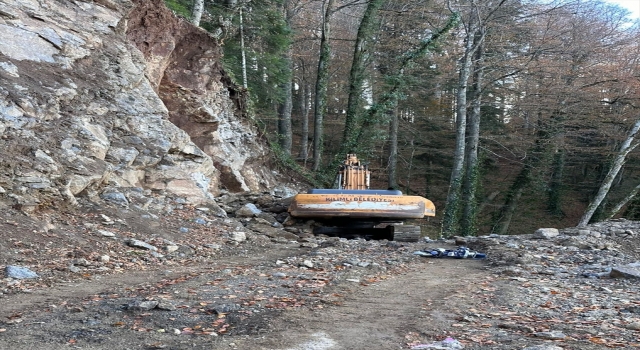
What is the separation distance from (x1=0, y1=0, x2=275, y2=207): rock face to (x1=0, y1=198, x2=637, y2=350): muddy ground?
36.4 inches

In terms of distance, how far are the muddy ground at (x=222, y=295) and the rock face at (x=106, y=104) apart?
924mm

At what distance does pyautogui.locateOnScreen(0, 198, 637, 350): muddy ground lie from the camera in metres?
3.46

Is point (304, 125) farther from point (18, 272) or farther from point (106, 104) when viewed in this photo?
point (18, 272)

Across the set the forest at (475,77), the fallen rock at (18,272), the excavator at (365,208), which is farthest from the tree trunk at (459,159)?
the fallen rock at (18,272)

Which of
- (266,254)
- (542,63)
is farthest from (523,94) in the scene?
(266,254)

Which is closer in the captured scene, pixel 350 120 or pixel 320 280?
pixel 320 280

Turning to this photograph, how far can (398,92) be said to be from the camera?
19172mm

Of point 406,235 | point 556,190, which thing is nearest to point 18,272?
point 406,235

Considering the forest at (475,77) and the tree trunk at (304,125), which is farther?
the tree trunk at (304,125)

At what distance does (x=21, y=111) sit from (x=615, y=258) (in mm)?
9108

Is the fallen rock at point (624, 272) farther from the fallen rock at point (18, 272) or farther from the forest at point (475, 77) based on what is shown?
the forest at point (475, 77)

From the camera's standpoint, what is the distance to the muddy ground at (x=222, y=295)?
11.4 ft

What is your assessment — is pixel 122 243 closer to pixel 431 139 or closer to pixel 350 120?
pixel 350 120

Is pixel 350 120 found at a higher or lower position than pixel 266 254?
higher
